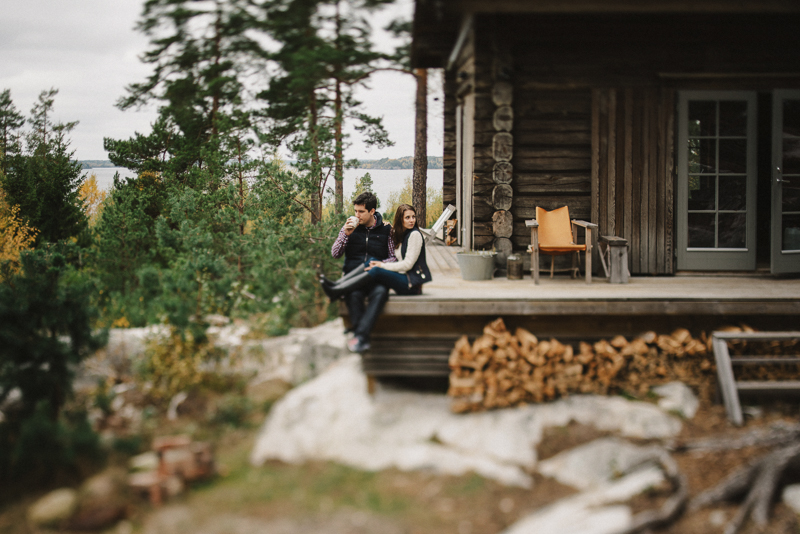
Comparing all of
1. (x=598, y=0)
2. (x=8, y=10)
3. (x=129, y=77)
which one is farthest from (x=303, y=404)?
(x=8, y=10)

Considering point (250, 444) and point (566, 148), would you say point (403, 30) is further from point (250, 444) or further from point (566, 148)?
point (250, 444)

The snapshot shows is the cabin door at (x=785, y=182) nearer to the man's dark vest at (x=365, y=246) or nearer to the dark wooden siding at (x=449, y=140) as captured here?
the man's dark vest at (x=365, y=246)

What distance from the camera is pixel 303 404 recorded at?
537cm

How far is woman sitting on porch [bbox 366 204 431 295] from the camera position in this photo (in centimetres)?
536

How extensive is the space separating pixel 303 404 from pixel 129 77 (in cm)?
1281

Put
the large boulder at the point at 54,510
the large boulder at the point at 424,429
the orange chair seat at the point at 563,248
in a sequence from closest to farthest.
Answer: the large boulder at the point at 54,510
the large boulder at the point at 424,429
the orange chair seat at the point at 563,248

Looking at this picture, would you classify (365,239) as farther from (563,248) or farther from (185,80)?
(185,80)

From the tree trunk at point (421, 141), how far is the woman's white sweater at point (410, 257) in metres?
9.91

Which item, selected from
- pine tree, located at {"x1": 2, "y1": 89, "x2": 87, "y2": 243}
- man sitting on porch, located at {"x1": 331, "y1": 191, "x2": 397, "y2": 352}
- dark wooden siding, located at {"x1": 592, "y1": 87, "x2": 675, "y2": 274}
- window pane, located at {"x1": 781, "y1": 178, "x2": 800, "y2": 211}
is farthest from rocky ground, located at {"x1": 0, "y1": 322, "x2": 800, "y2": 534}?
pine tree, located at {"x1": 2, "y1": 89, "x2": 87, "y2": 243}

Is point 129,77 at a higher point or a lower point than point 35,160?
higher

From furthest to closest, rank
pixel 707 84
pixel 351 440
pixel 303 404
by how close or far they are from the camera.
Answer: pixel 707 84, pixel 303 404, pixel 351 440

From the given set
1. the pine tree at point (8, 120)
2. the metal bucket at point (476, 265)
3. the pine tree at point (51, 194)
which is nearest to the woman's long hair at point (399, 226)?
the metal bucket at point (476, 265)

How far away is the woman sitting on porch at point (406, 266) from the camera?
5363mm

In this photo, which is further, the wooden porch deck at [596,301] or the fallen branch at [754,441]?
the wooden porch deck at [596,301]
